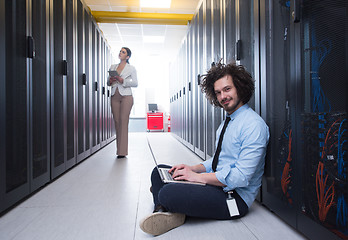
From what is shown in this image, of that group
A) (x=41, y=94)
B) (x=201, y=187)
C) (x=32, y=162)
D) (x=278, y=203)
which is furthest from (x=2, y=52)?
(x=278, y=203)

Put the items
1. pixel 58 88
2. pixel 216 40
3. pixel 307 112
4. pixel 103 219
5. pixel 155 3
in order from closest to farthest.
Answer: pixel 307 112 < pixel 103 219 < pixel 58 88 < pixel 216 40 < pixel 155 3

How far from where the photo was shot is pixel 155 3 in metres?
5.29

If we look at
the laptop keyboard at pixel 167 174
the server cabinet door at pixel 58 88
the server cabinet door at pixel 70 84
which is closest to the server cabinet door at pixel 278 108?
the laptop keyboard at pixel 167 174

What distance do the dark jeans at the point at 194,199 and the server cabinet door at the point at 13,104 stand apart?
3.29 feet

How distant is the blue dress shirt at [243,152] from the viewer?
1.29 m

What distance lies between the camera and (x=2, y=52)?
1.52 meters

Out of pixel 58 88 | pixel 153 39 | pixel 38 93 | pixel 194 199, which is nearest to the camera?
pixel 194 199

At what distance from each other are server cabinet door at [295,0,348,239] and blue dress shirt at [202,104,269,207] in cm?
20

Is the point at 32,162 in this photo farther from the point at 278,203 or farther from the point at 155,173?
the point at 278,203

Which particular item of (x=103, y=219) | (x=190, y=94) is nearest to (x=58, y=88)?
(x=103, y=219)

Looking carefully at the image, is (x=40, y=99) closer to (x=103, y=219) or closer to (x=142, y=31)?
(x=103, y=219)

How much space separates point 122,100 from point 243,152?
2653mm

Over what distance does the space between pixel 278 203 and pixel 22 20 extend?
2.06 m

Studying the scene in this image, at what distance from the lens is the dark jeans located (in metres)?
1.27
